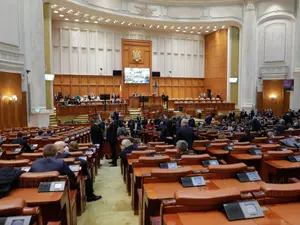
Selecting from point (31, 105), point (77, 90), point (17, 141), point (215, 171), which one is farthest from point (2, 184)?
point (77, 90)

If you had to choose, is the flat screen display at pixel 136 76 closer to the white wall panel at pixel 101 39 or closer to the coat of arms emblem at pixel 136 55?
the coat of arms emblem at pixel 136 55

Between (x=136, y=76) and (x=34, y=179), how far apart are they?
1986cm

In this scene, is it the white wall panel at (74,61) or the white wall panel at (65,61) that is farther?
the white wall panel at (74,61)

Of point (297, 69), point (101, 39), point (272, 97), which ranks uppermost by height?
point (101, 39)

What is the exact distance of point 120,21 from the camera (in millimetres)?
19797

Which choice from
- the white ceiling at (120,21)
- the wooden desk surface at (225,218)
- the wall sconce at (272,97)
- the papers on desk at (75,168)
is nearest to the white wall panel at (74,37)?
the white ceiling at (120,21)

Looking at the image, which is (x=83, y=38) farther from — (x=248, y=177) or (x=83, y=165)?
(x=248, y=177)

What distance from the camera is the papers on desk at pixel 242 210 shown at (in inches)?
69.2

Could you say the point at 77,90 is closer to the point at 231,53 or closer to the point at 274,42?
the point at 231,53

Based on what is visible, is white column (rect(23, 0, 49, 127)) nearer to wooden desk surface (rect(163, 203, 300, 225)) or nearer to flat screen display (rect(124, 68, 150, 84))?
flat screen display (rect(124, 68, 150, 84))

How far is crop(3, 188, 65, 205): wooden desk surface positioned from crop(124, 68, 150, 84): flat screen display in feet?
64.4

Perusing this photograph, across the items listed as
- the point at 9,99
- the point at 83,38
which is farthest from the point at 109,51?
the point at 9,99

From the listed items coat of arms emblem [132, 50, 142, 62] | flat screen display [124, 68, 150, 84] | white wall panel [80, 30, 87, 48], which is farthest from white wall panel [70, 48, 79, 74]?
coat of arms emblem [132, 50, 142, 62]

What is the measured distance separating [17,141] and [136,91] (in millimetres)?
16864
